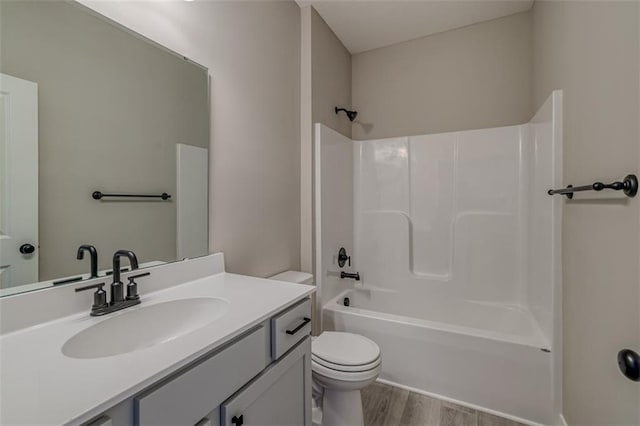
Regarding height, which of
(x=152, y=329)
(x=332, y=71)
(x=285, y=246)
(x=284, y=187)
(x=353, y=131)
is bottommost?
(x=152, y=329)

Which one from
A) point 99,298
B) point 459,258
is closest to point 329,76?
point 459,258

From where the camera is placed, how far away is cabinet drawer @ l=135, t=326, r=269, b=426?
61 cm

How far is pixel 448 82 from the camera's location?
2.55 meters

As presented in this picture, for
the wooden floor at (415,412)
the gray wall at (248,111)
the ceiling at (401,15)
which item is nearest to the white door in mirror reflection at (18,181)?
the gray wall at (248,111)

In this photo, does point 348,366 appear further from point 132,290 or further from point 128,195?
point 128,195

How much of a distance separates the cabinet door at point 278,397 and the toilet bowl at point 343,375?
264 mm

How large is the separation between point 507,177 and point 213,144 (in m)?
2.19

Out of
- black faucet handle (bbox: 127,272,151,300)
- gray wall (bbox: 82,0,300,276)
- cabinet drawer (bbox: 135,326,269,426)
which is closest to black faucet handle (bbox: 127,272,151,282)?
black faucet handle (bbox: 127,272,151,300)

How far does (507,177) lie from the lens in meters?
2.30

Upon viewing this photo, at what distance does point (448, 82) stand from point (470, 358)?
7.19 feet

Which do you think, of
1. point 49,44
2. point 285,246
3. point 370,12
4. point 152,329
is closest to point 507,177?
point 370,12

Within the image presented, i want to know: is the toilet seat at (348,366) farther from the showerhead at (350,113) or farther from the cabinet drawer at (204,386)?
the showerhead at (350,113)

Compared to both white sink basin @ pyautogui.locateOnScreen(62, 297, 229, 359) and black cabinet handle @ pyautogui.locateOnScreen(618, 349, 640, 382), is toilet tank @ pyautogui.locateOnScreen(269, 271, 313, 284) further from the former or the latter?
black cabinet handle @ pyautogui.locateOnScreen(618, 349, 640, 382)

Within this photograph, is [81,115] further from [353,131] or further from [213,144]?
[353,131]
